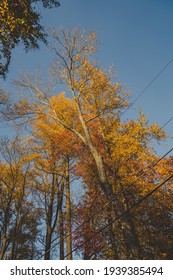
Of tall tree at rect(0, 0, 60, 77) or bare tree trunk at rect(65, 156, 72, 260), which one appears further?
bare tree trunk at rect(65, 156, 72, 260)

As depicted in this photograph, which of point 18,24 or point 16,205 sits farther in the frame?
point 16,205

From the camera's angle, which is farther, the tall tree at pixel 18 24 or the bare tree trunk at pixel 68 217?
the bare tree trunk at pixel 68 217

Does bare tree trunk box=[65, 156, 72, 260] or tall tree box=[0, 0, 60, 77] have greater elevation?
tall tree box=[0, 0, 60, 77]

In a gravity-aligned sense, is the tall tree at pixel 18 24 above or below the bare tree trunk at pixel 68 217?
above

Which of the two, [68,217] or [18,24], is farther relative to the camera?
[68,217]

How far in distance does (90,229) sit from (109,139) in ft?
16.9

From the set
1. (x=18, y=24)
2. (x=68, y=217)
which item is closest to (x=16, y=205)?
(x=68, y=217)

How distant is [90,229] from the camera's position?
11.4 m

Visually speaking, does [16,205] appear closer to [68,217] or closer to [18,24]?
[68,217]

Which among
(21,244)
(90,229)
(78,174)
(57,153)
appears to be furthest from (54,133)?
(21,244)

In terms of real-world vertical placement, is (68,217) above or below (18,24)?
below
